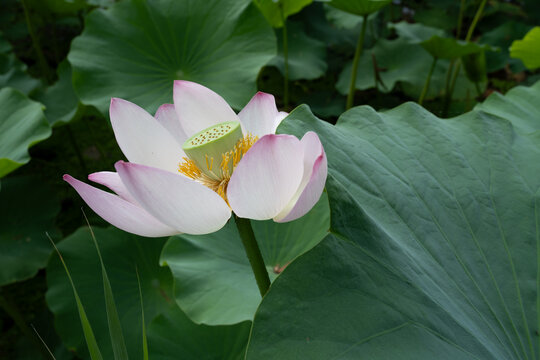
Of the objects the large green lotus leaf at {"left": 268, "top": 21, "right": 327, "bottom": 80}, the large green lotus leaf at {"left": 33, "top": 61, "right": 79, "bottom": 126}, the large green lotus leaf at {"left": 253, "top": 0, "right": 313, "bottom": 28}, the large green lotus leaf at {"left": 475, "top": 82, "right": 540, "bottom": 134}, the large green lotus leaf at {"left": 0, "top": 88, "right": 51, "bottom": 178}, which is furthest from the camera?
the large green lotus leaf at {"left": 268, "top": 21, "right": 327, "bottom": 80}

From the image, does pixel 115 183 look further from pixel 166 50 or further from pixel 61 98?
pixel 61 98

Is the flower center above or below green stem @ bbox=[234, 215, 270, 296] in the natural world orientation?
above

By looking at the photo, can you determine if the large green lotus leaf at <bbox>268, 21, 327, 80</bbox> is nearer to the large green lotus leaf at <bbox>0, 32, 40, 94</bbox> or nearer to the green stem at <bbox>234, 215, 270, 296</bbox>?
the large green lotus leaf at <bbox>0, 32, 40, 94</bbox>

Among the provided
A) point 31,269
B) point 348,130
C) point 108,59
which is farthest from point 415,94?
point 31,269

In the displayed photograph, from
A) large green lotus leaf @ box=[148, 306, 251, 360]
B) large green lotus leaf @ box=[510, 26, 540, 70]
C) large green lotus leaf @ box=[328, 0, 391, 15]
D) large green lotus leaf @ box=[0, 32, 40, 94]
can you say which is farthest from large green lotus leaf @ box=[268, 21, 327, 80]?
large green lotus leaf @ box=[148, 306, 251, 360]

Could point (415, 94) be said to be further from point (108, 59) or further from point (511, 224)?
point (511, 224)

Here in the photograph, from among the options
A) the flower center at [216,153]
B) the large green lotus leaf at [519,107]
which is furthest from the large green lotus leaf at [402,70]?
the flower center at [216,153]

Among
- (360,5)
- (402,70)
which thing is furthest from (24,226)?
(402,70)
